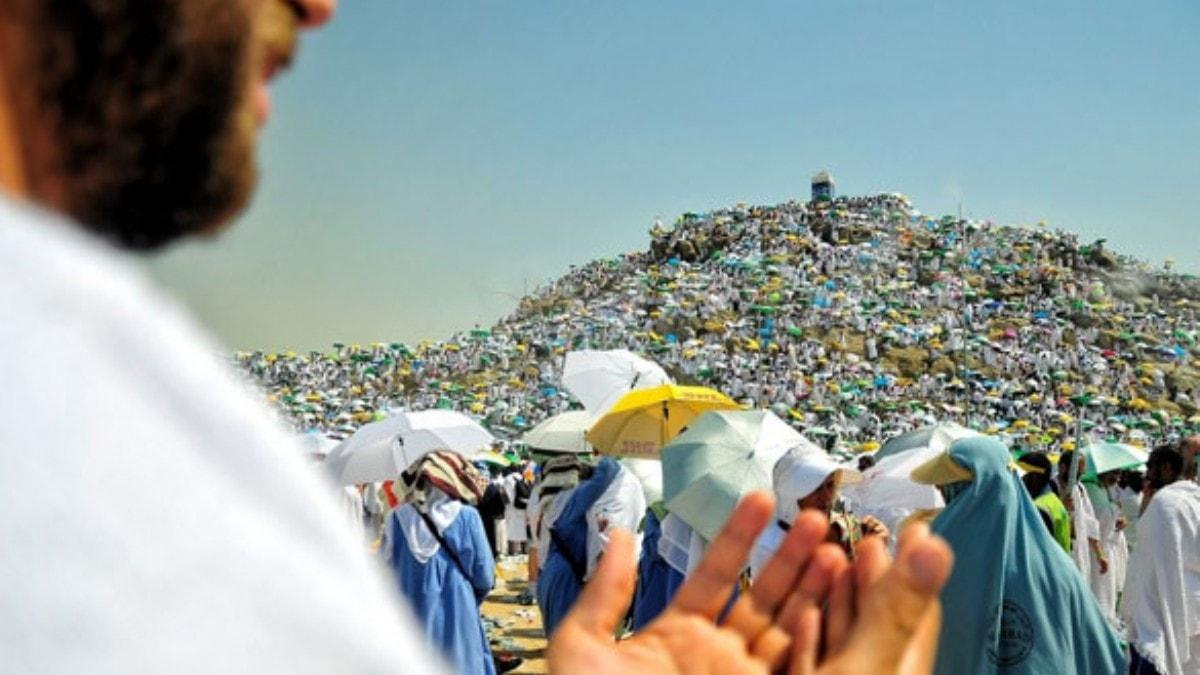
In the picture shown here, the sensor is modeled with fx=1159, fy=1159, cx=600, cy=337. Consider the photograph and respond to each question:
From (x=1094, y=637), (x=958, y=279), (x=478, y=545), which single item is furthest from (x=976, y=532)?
(x=958, y=279)

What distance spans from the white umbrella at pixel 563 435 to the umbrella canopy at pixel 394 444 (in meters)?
1.92

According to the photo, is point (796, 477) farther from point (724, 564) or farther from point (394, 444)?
point (724, 564)

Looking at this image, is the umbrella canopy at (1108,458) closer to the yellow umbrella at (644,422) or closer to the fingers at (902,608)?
the yellow umbrella at (644,422)

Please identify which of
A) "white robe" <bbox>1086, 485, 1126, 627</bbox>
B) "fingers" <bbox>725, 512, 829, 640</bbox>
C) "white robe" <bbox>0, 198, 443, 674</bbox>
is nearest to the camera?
"white robe" <bbox>0, 198, 443, 674</bbox>

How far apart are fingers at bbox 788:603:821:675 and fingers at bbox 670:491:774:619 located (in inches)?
2.7

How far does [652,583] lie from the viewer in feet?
18.0

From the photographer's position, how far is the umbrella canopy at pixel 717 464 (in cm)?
465

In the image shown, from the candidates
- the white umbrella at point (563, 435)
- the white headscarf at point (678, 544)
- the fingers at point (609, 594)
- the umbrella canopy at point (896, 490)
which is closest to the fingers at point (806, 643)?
the fingers at point (609, 594)

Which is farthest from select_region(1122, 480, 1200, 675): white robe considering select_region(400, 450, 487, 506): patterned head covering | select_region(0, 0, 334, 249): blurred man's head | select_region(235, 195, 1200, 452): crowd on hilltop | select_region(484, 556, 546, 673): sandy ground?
select_region(235, 195, 1200, 452): crowd on hilltop

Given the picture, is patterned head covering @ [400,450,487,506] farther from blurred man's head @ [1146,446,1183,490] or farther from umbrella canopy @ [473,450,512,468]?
umbrella canopy @ [473,450,512,468]

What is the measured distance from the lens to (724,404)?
707 cm

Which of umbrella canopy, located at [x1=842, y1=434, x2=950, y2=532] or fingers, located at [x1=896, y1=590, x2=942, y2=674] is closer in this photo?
fingers, located at [x1=896, y1=590, x2=942, y2=674]

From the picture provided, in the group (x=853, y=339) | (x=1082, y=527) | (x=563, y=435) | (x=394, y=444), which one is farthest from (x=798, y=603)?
(x=853, y=339)

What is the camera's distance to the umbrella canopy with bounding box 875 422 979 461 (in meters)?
7.70
